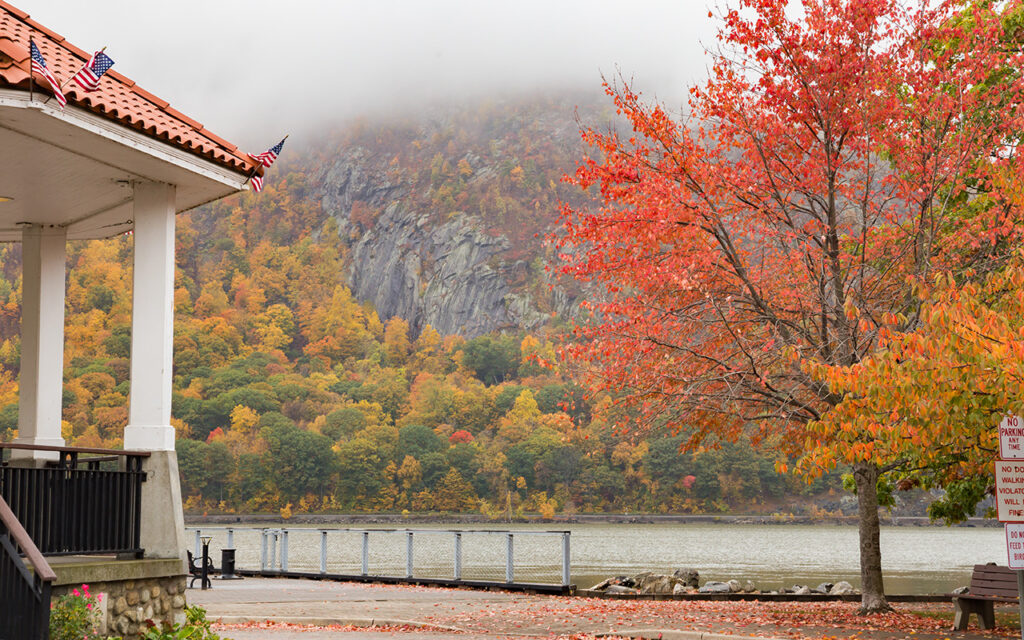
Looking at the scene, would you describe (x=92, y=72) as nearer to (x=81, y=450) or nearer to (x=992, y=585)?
(x=81, y=450)

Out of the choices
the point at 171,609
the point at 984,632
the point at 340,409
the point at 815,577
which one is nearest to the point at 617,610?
the point at 984,632

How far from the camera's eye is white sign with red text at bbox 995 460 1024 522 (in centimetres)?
800

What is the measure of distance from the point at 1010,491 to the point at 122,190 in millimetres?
9380

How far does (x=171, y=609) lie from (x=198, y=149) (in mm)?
4706

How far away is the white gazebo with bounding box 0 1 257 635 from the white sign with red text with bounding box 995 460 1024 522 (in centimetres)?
767

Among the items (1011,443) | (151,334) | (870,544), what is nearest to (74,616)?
(151,334)

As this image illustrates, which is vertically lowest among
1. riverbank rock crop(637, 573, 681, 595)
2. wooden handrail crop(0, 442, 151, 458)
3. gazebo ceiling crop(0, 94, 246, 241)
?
riverbank rock crop(637, 573, 681, 595)

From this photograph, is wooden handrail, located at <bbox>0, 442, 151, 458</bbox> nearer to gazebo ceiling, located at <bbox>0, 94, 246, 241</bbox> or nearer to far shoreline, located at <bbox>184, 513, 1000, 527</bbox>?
gazebo ceiling, located at <bbox>0, 94, 246, 241</bbox>

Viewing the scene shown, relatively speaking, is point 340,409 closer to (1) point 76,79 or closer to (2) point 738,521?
(2) point 738,521

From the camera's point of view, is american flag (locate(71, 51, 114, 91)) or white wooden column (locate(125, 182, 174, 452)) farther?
white wooden column (locate(125, 182, 174, 452))

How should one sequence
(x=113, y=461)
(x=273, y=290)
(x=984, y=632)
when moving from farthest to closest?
(x=273, y=290) → (x=984, y=632) → (x=113, y=461)

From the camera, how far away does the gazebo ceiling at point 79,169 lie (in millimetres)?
8922

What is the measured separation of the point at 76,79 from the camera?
A: 8.52 metres

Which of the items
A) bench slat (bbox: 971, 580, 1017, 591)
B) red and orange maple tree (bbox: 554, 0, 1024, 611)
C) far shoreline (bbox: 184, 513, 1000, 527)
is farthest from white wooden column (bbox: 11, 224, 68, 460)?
far shoreline (bbox: 184, 513, 1000, 527)
